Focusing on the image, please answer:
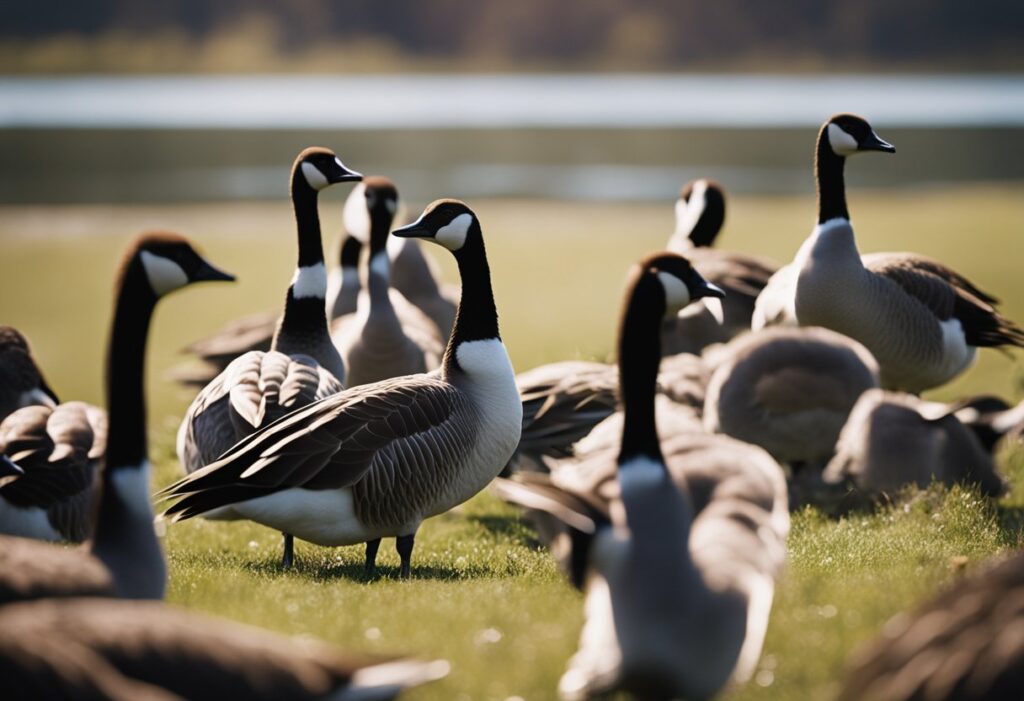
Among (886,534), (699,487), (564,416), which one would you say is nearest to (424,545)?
(564,416)

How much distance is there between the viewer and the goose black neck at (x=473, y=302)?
8.30m

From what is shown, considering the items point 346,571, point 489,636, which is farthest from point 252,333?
point 489,636

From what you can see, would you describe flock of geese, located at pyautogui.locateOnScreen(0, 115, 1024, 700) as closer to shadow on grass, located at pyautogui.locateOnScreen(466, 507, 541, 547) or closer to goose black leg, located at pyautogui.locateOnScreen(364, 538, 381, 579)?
goose black leg, located at pyautogui.locateOnScreen(364, 538, 381, 579)

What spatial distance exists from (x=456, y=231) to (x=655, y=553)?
11.4 feet

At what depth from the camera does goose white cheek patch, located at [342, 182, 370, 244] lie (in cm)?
1317

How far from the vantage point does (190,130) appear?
251ft

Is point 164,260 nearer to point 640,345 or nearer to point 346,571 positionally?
point 640,345

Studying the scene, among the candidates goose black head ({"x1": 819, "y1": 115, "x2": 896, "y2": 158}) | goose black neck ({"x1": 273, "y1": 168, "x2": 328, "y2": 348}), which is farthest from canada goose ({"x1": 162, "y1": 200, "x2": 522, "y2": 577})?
goose black head ({"x1": 819, "y1": 115, "x2": 896, "y2": 158})

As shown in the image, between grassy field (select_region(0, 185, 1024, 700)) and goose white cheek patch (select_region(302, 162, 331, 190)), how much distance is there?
110 inches

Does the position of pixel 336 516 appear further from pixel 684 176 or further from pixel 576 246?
pixel 684 176

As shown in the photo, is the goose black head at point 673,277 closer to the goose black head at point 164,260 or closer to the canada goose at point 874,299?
the goose black head at point 164,260

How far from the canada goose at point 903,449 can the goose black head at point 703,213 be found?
17.8ft

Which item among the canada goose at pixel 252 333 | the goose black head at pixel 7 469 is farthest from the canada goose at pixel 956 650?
the canada goose at pixel 252 333

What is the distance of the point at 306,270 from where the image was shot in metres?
10.3
